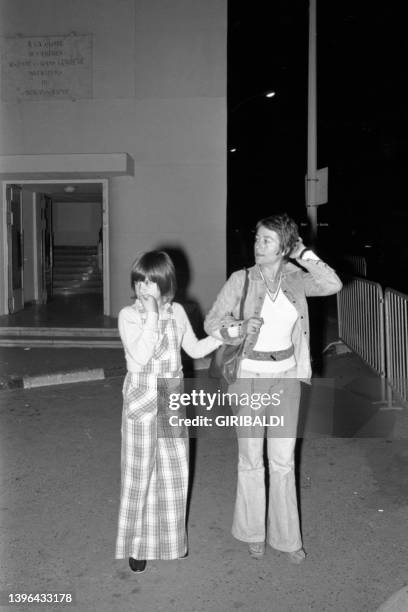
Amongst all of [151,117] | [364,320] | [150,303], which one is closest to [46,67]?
[151,117]

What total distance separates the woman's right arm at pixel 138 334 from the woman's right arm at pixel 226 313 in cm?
37

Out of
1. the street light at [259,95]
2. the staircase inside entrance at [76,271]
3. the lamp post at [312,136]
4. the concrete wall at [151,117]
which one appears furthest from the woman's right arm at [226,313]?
the staircase inside entrance at [76,271]

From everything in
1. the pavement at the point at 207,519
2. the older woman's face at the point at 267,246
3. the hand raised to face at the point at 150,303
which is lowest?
the pavement at the point at 207,519

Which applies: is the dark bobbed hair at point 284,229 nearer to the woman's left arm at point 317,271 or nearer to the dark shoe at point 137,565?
the woman's left arm at point 317,271

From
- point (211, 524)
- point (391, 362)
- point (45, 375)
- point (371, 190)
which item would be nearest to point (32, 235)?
point (45, 375)

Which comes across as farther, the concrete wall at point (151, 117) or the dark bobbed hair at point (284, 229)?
the concrete wall at point (151, 117)

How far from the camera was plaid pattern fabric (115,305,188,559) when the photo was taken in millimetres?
3502

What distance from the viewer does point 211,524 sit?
4.32 m

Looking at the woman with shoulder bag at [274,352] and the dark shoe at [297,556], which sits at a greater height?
the woman with shoulder bag at [274,352]

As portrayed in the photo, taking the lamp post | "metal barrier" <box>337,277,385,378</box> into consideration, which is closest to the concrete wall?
the lamp post

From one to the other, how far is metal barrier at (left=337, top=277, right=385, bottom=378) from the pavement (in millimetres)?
740

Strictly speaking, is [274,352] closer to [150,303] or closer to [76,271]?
[150,303]

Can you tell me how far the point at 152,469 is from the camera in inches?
140

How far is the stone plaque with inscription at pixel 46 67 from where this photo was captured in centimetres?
1262
